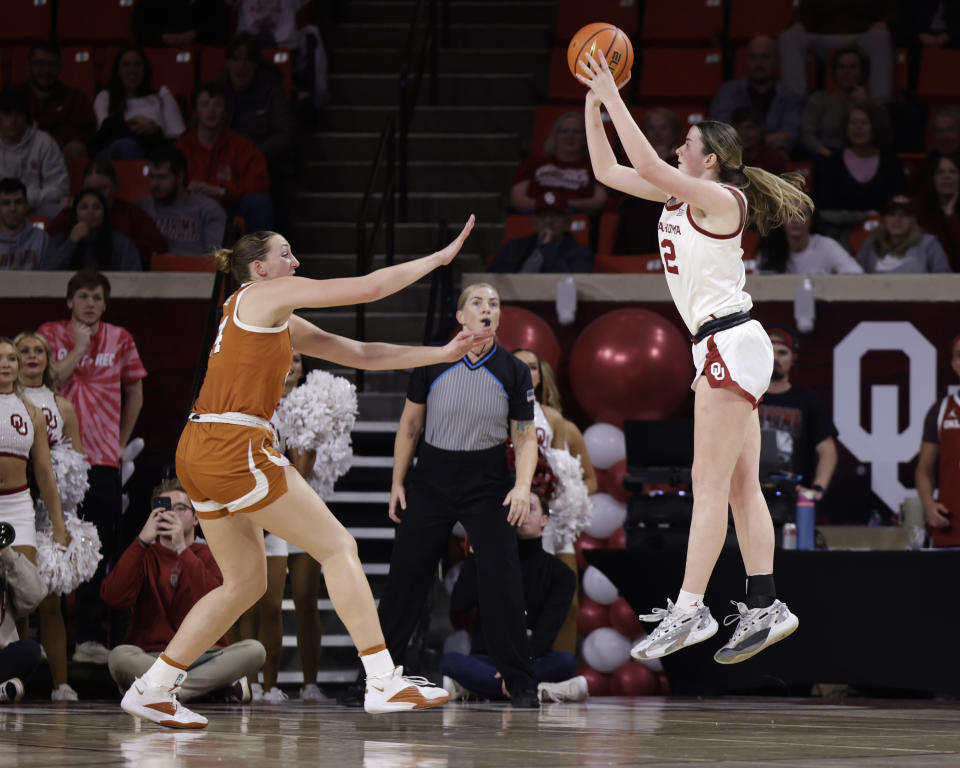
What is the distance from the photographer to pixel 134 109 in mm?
11609

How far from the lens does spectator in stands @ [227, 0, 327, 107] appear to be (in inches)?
484

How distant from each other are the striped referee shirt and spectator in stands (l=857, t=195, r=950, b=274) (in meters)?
3.78

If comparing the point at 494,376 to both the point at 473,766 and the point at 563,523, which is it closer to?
the point at 563,523

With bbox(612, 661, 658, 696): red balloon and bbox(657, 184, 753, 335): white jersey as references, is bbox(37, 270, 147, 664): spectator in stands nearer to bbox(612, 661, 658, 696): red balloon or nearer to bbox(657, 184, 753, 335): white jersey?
bbox(612, 661, 658, 696): red balloon

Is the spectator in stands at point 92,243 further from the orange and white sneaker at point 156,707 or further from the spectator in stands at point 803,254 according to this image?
the orange and white sneaker at point 156,707

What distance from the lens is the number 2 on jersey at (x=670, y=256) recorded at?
16.6ft

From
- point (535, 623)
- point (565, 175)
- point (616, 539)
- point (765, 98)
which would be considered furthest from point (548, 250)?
point (535, 623)

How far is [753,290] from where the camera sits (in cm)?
978

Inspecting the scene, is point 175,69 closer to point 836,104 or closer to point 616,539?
point 836,104

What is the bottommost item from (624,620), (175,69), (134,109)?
(624,620)

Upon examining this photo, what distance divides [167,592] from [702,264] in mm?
3610

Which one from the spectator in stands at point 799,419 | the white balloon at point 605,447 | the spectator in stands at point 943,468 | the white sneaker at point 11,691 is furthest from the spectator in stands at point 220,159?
the spectator in stands at point 943,468

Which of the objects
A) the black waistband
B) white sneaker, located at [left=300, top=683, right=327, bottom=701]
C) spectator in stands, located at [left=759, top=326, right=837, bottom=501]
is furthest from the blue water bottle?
the black waistband

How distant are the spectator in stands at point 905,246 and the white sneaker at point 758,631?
5.26m
